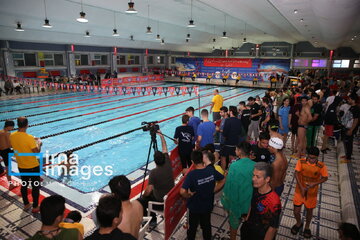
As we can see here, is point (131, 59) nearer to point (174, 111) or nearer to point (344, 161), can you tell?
point (174, 111)

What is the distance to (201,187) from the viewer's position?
2.82 metres

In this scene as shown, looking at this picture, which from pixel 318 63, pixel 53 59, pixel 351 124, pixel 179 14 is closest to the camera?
pixel 351 124

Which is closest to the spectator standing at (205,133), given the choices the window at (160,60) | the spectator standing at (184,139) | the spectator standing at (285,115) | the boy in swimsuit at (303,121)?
the spectator standing at (184,139)

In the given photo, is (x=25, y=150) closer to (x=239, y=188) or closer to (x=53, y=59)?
(x=239, y=188)

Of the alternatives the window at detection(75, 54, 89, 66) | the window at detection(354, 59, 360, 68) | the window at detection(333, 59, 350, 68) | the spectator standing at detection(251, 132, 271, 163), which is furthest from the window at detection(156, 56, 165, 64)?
the spectator standing at detection(251, 132, 271, 163)

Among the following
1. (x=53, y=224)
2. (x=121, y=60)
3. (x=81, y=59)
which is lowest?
(x=53, y=224)

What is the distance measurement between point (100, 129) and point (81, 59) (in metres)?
18.9

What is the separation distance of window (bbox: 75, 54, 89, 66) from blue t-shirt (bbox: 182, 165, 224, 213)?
25.9 m

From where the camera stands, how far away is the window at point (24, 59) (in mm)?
20234

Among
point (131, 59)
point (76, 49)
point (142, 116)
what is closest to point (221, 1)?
point (142, 116)

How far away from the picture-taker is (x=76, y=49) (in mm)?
24578

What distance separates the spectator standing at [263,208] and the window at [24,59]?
23.8m

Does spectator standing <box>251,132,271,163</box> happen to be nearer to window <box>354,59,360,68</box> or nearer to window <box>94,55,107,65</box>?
window <box>94,55,107,65</box>

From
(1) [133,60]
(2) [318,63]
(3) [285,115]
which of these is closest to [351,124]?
(3) [285,115]
